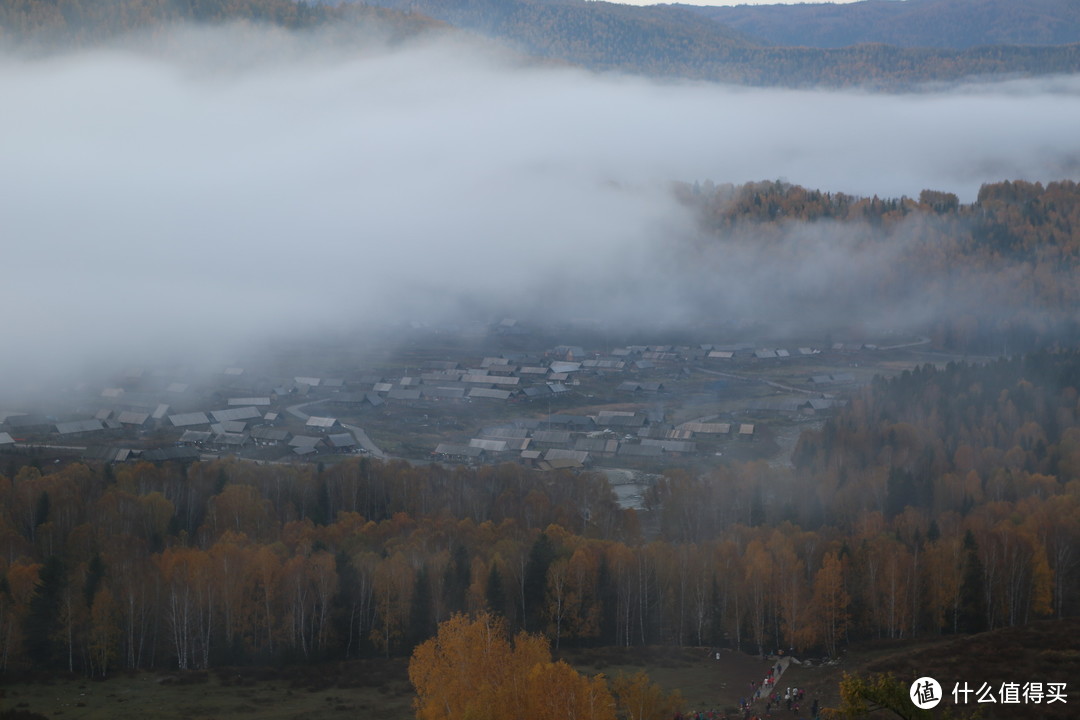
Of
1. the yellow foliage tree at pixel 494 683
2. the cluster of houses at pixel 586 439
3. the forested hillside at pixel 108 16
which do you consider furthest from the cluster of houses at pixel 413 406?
the forested hillside at pixel 108 16

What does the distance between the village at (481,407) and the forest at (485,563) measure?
1279 centimetres

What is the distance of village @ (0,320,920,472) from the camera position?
61.2 m

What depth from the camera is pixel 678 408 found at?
7488cm

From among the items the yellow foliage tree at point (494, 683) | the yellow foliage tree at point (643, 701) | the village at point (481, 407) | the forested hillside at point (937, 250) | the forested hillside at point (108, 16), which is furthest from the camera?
the forested hillside at point (108, 16)

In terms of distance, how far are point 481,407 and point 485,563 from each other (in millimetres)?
39110

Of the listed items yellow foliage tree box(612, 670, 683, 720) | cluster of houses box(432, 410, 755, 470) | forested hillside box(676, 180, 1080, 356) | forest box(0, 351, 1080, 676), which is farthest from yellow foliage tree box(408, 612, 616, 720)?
forested hillside box(676, 180, 1080, 356)

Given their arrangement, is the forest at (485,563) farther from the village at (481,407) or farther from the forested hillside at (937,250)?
the forested hillside at (937,250)

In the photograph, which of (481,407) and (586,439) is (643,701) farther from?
(481,407)

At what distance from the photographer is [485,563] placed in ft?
118

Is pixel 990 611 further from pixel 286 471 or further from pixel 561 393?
pixel 561 393

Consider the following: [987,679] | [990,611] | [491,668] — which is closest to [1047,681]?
[987,679]

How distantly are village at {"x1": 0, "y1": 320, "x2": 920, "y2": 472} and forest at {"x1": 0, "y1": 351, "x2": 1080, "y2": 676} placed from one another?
42.0 feet

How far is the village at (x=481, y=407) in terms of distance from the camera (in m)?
61.2

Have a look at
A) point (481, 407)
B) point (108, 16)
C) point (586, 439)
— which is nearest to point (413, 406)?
point (481, 407)
